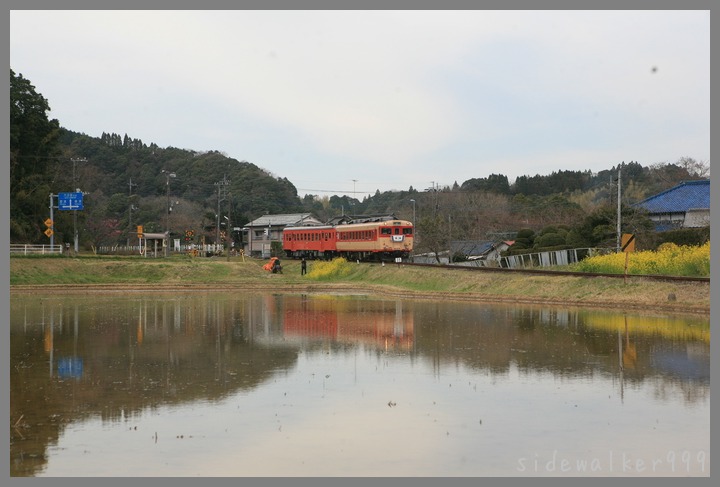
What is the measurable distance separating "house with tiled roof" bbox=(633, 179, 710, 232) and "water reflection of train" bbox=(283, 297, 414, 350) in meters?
26.4

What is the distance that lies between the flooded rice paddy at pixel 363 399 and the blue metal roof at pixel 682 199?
3124 centimetres

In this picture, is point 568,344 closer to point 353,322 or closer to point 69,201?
point 353,322

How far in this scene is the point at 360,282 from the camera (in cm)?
4569

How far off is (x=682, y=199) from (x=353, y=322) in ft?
116

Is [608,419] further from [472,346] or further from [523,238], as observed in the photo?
[523,238]

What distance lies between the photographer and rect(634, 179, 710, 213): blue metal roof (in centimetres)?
5266

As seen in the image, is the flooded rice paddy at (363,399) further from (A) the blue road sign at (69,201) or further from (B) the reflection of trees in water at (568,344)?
(A) the blue road sign at (69,201)

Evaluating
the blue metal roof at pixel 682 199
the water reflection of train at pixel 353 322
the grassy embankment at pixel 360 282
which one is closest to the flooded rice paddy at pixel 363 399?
the water reflection of train at pixel 353 322

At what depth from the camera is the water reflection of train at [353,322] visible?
69.8 feet

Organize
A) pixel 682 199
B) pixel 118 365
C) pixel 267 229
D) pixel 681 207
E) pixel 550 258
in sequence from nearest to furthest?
pixel 118 365 < pixel 550 258 < pixel 681 207 < pixel 682 199 < pixel 267 229

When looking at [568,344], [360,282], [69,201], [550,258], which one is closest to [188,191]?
[69,201]

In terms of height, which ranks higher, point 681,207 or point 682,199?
point 682,199

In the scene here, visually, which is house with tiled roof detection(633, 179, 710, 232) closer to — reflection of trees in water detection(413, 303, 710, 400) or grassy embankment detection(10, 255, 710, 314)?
grassy embankment detection(10, 255, 710, 314)

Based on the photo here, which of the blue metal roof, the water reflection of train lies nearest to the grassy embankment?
the water reflection of train
